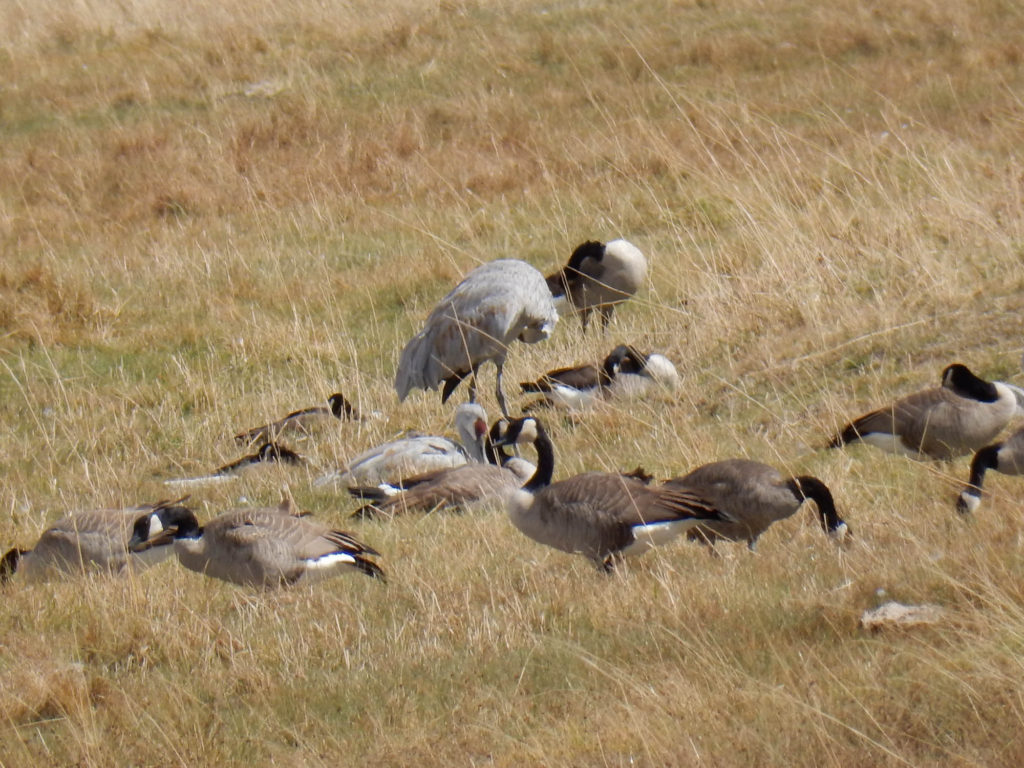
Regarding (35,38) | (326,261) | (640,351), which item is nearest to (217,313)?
(326,261)

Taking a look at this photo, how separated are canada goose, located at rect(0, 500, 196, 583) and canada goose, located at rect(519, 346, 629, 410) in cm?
339

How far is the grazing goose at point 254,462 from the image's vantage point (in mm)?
9031

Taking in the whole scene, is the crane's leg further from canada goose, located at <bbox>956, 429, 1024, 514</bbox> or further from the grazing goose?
canada goose, located at <bbox>956, 429, 1024, 514</bbox>

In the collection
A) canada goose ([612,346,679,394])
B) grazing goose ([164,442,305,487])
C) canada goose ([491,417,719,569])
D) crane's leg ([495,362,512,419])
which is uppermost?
canada goose ([491,417,719,569])

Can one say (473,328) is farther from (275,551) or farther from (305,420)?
(275,551)

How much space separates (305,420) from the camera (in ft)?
32.1

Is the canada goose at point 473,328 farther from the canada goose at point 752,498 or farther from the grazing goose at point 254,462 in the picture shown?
the canada goose at point 752,498

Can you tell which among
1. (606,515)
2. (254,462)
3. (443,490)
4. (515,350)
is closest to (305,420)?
(254,462)

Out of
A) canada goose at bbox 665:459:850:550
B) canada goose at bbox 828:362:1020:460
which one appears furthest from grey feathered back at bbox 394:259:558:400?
canada goose at bbox 665:459:850:550

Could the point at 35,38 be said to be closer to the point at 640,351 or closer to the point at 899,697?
the point at 640,351

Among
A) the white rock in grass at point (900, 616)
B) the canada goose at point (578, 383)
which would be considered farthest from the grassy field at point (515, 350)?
the canada goose at point (578, 383)

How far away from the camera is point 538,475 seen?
653 cm

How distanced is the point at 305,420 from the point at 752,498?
4.57m

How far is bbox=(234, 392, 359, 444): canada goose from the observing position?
31.8ft
